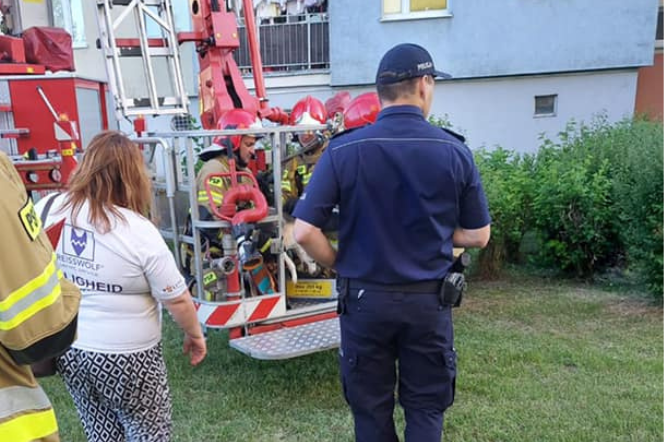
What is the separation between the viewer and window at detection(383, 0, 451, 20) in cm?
1199

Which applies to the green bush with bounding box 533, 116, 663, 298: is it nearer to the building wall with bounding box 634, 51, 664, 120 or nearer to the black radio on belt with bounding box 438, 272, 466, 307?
the black radio on belt with bounding box 438, 272, 466, 307

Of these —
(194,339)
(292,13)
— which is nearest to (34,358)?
(194,339)

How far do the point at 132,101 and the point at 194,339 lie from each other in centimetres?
288

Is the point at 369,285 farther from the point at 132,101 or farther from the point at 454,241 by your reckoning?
the point at 132,101

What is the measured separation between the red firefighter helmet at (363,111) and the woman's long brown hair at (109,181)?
224cm

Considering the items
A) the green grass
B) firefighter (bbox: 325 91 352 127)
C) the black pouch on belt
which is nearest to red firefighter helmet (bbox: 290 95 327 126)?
firefighter (bbox: 325 91 352 127)

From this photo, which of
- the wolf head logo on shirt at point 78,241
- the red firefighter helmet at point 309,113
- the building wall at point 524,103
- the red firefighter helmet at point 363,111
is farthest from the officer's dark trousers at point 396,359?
the building wall at point 524,103

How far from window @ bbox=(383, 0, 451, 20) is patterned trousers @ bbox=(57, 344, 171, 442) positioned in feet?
36.1

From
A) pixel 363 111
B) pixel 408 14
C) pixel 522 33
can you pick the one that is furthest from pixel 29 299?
pixel 522 33

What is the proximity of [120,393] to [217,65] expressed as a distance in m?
3.29

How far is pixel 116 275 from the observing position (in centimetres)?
220

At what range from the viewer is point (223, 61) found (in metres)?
4.96

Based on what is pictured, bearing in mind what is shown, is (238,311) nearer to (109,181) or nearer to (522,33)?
(109,181)

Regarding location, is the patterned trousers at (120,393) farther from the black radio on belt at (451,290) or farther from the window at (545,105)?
the window at (545,105)
